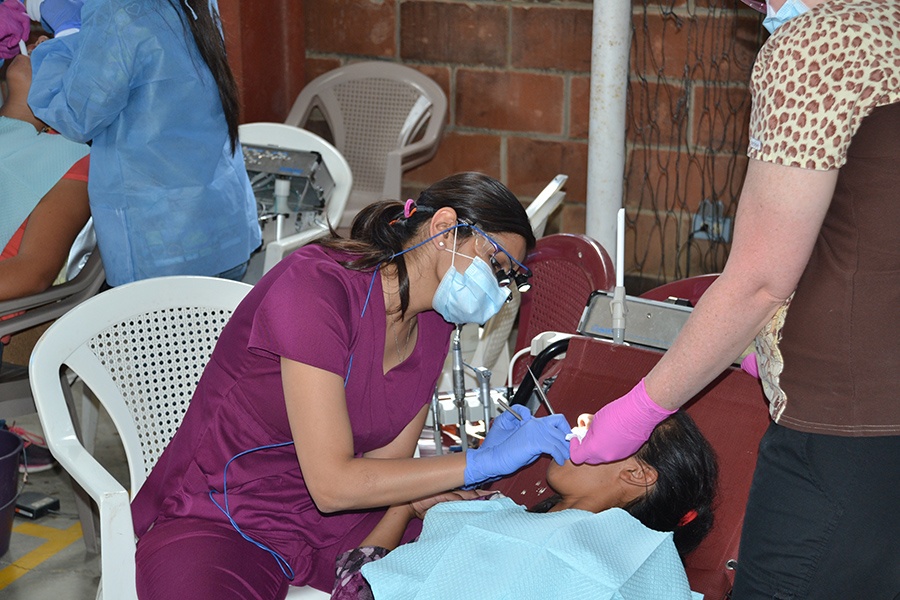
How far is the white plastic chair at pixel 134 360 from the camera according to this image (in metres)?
1.74

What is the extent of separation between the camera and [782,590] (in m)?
1.22

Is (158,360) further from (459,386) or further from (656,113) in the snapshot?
(656,113)

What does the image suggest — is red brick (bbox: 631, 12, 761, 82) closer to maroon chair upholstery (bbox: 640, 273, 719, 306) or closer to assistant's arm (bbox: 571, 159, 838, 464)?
maroon chair upholstery (bbox: 640, 273, 719, 306)

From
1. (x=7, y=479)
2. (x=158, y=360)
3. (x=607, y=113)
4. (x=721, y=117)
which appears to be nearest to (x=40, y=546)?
(x=7, y=479)

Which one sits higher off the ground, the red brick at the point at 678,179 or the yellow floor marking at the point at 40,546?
→ the red brick at the point at 678,179

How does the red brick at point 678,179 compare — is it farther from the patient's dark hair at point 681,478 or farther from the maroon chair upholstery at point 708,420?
the patient's dark hair at point 681,478

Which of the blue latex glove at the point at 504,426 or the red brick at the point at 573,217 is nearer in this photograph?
the blue latex glove at the point at 504,426

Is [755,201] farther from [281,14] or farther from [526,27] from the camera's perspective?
[281,14]

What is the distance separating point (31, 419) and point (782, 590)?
2.76m

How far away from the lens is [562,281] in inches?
92.2

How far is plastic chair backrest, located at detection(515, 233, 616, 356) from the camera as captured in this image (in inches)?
88.4

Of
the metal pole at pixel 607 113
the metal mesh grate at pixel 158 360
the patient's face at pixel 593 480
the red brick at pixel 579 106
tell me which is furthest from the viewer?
the red brick at pixel 579 106

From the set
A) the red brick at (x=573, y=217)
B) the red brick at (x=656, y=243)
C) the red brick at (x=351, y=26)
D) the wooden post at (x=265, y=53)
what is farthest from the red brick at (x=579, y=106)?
the wooden post at (x=265, y=53)

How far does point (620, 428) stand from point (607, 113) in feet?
6.54
